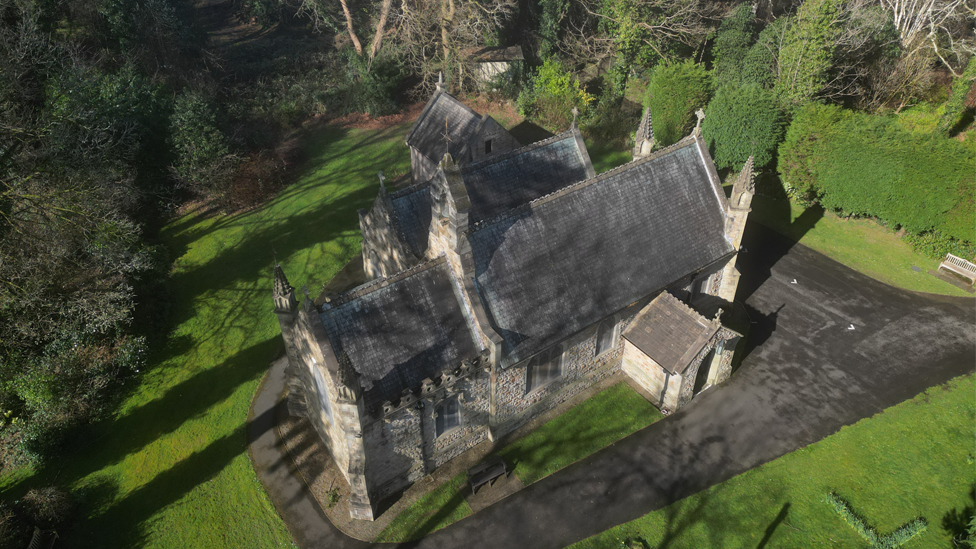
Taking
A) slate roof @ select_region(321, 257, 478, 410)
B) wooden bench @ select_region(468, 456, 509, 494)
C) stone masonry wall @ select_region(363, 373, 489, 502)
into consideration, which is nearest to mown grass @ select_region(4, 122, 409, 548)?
stone masonry wall @ select_region(363, 373, 489, 502)

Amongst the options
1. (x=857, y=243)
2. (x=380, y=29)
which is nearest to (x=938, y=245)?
(x=857, y=243)

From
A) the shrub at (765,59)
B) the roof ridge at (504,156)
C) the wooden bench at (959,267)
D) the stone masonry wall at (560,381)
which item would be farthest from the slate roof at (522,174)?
the shrub at (765,59)

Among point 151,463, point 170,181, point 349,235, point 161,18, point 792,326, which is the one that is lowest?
point 792,326

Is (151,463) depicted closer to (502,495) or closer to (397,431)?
(397,431)

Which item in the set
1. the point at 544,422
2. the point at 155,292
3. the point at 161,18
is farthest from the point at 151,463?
the point at 161,18

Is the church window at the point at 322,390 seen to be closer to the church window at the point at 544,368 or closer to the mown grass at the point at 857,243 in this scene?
the church window at the point at 544,368

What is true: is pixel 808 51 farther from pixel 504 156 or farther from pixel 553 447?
pixel 553 447
